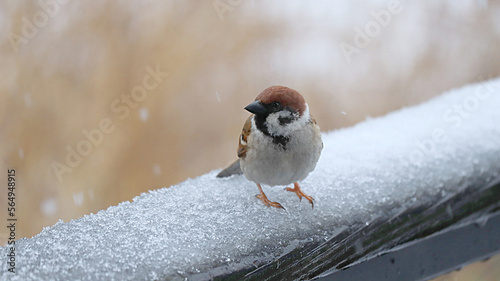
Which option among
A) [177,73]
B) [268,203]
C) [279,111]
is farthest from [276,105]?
[177,73]

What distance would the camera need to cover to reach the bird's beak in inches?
40.0

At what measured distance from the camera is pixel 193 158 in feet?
6.89

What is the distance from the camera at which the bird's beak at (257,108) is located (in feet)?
3.34

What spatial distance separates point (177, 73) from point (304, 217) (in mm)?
1178

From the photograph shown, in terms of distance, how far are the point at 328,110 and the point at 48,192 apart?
1.27 meters

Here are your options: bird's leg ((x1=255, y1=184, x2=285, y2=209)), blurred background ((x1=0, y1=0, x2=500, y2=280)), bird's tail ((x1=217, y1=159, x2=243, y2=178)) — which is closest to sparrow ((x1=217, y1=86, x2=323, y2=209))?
bird's leg ((x1=255, y1=184, x2=285, y2=209))

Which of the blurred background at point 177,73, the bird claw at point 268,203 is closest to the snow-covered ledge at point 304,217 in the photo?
the bird claw at point 268,203

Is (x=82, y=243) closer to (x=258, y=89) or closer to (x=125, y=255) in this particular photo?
(x=125, y=255)

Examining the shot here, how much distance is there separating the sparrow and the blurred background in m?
0.93

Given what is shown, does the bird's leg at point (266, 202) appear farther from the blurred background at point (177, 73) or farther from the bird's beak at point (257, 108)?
the blurred background at point (177, 73)

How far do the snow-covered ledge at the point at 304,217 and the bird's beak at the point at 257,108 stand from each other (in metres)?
0.25

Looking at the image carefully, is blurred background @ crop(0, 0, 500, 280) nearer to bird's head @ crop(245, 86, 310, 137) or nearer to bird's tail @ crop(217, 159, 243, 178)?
bird's tail @ crop(217, 159, 243, 178)

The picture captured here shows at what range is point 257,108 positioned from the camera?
3.37ft

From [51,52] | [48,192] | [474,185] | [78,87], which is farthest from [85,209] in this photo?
[474,185]
